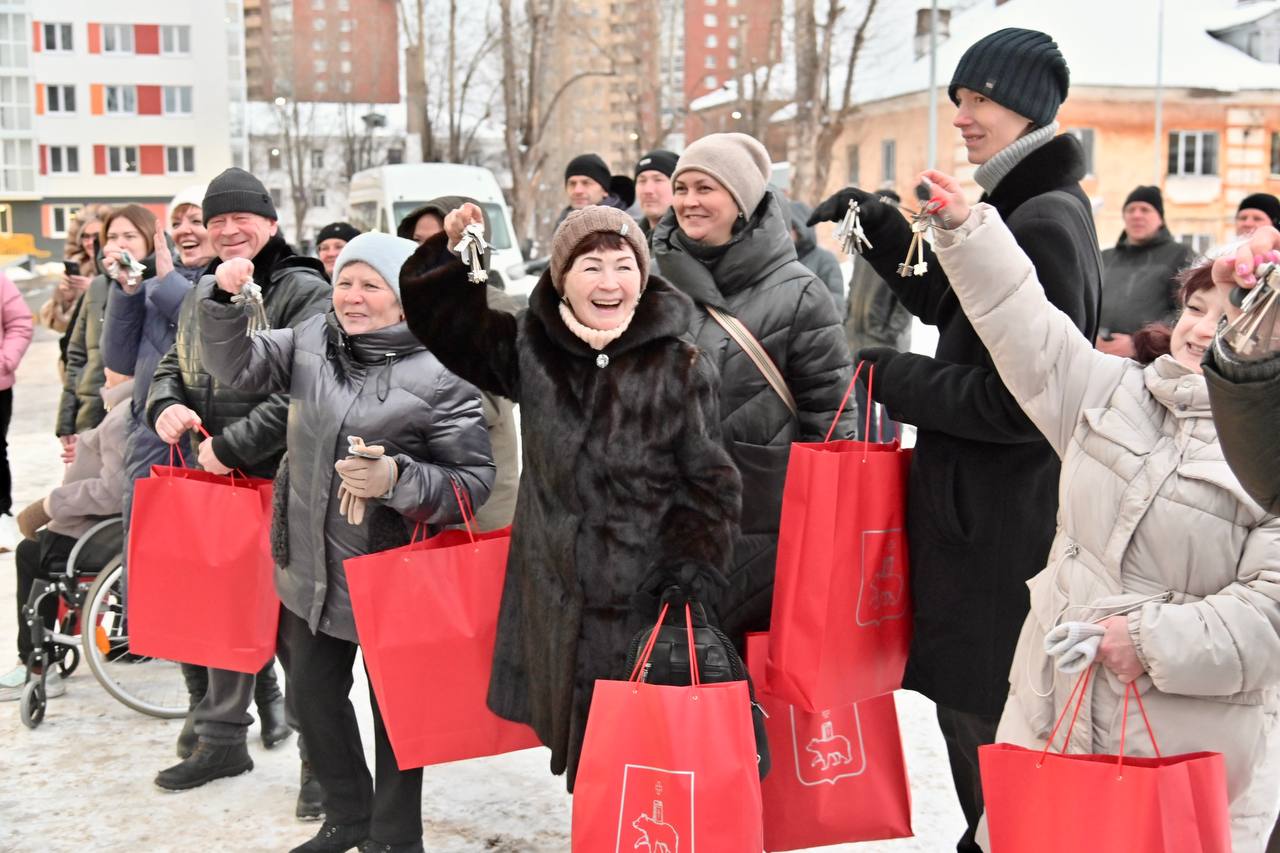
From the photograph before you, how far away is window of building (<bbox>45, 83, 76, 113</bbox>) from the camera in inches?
2311

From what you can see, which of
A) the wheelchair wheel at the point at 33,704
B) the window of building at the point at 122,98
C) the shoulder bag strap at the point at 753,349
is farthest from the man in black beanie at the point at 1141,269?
the window of building at the point at 122,98

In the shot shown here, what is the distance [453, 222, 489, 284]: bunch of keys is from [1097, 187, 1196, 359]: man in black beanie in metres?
4.49

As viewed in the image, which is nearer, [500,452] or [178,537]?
[178,537]

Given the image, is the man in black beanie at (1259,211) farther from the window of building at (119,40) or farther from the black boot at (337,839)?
the window of building at (119,40)

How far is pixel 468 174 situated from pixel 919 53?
22.8 m

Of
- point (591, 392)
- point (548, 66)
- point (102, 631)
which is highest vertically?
point (548, 66)

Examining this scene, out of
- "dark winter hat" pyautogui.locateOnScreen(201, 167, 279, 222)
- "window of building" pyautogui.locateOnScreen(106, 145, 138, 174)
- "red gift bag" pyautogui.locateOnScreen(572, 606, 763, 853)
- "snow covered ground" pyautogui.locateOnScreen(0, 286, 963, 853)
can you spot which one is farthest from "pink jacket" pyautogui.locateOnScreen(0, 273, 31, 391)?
"window of building" pyautogui.locateOnScreen(106, 145, 138, 174)

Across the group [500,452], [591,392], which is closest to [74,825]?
[500,452]

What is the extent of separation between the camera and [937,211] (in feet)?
8.24

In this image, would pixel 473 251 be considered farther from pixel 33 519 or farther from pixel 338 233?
pixel 338 233

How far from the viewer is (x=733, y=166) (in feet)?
11.2

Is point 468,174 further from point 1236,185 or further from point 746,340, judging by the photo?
point 1236,185

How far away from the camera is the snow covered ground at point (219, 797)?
407 centimetres

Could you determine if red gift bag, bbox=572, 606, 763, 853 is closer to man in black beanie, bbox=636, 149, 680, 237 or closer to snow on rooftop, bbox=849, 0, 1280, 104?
man in black beanie, bbox=636, 149, 680, 237
